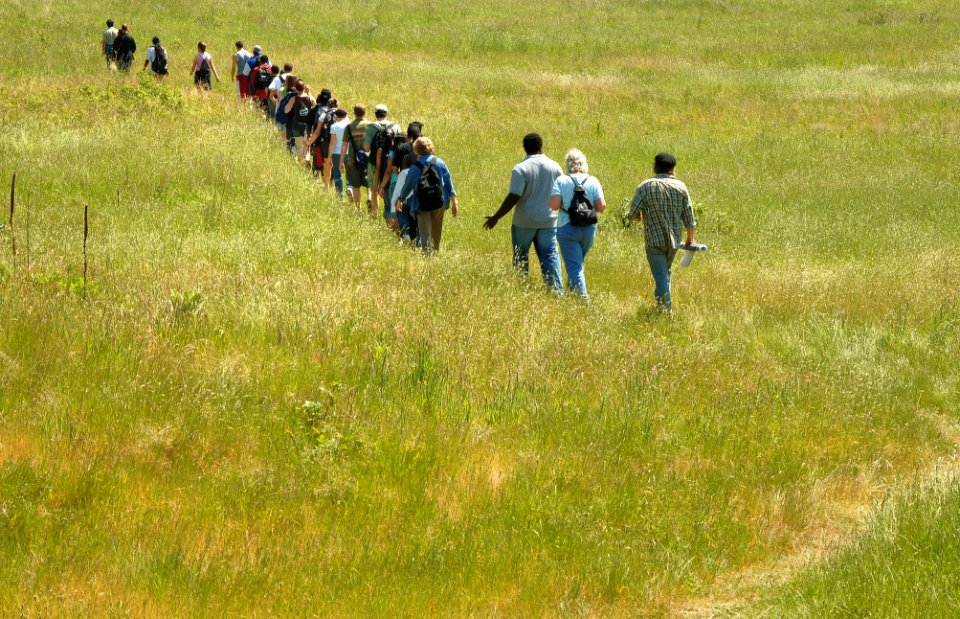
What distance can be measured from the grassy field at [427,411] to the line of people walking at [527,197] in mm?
540

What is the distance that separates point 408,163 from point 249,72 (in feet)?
41.0

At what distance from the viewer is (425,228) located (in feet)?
41.9

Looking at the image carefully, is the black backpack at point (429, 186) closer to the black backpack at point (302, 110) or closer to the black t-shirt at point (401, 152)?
the black t-shirt at point (401, 152)

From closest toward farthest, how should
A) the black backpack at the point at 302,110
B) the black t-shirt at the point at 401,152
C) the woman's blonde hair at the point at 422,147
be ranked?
1. the woman's blonde hair at the point at 422,147
2. the black t-shirt at the point at 401,152
3. the black backpack at the point at 302,110

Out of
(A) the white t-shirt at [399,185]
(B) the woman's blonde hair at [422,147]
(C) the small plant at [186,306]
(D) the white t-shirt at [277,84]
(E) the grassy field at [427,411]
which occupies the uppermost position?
(B) the woman's blonde hair at [422,147]

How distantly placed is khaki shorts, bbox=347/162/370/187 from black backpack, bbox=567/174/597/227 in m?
5.10

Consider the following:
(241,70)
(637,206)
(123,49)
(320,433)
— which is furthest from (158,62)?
(320,433)

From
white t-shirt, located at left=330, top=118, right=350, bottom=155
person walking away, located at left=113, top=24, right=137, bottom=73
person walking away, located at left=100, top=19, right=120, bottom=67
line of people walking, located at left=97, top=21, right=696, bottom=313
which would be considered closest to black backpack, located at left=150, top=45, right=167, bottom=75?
person walking away, located at left=113, top=24, right=137, bottom=73

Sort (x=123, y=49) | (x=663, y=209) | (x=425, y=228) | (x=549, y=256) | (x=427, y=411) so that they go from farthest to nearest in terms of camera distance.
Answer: (x=123, y=49) → (x=425, y=228) → (x=549, y=256) → (x=663, y=209) → (x=427, y=411)

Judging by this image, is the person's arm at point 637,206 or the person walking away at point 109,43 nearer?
the person's arm at point 637,206

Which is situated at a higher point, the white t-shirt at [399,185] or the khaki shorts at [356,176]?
the white t-shirt at [399,185]

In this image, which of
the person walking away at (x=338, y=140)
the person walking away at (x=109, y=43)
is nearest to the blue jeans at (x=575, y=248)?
the person walking away at (x=338, y=140)

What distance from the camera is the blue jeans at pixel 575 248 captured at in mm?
11242

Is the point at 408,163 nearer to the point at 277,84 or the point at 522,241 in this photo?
the point at 522,241
